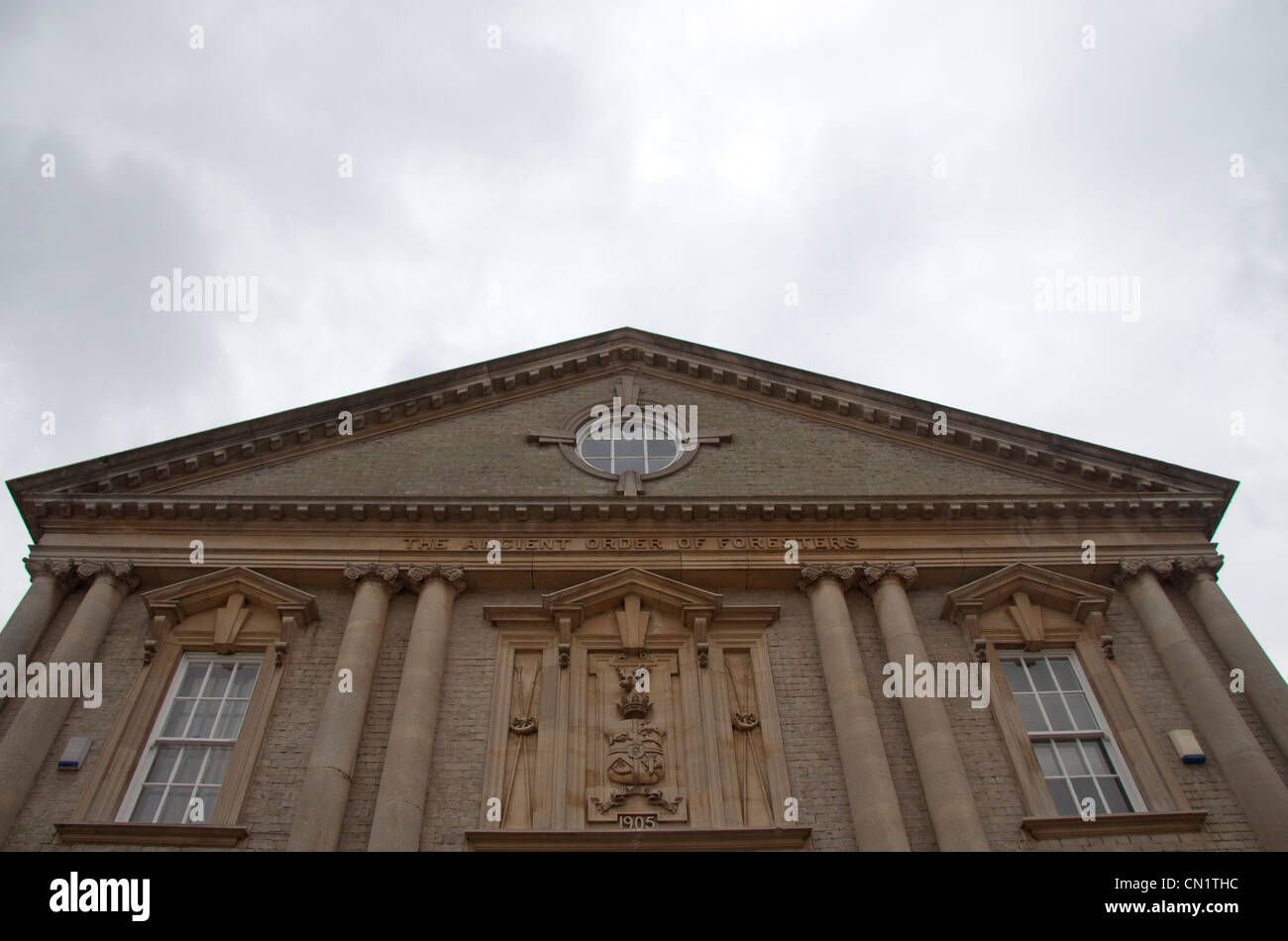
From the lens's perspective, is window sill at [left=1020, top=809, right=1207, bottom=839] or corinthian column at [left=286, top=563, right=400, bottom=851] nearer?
corinthian column at [left=286, top=563, right=400, bottom=851]

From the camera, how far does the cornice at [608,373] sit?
16.6 metres

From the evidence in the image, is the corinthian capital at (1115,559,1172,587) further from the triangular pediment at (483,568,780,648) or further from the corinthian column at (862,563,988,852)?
the triangular pediment at (483,568,780,648)

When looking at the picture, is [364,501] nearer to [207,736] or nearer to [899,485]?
[207,736]

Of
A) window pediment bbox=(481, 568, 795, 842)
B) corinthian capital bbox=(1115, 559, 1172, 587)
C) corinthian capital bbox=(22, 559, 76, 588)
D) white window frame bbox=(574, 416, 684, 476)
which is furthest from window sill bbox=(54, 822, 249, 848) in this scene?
corinthian capital bbox=(1115, 559, 1172, 587)

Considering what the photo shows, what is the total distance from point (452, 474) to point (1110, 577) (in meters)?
11.0

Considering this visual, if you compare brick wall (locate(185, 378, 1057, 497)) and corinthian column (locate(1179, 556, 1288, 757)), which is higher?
brick wall (locate(185, 378, 1057, 497))

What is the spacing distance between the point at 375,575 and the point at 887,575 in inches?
309

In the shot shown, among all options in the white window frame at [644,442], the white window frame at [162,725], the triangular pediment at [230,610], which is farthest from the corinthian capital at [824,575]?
the white window frame at [162,725]

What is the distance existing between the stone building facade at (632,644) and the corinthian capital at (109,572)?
0.06 meters

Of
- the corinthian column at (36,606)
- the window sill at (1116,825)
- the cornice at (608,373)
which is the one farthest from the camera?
the cornice at (608,373)

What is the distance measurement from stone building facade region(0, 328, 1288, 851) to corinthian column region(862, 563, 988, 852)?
0.19 feet

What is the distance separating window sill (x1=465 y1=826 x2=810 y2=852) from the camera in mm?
12344

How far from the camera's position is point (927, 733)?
1334cm

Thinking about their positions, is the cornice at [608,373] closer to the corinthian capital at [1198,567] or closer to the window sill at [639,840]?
the corinthian capital at [1198,567]
